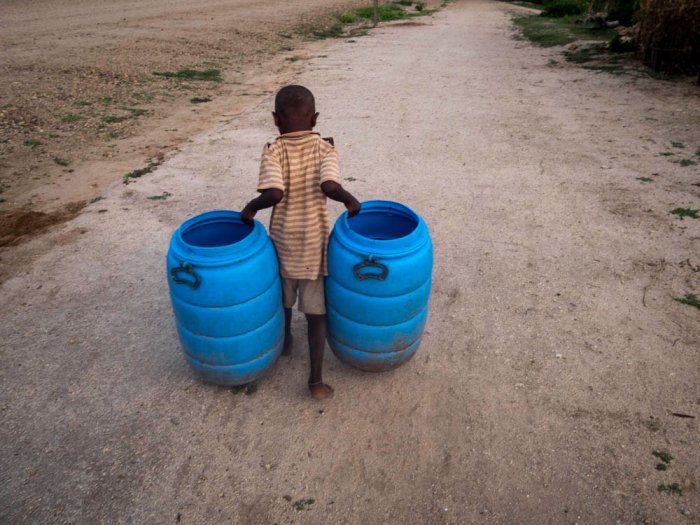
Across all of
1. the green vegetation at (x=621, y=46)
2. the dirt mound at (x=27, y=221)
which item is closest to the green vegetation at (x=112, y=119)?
the dirt mound at (x=27, y=221)

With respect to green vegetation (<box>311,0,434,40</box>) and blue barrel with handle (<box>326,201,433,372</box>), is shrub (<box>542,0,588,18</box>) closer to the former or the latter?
green vegetation (<box>311,0,434,40</box>)

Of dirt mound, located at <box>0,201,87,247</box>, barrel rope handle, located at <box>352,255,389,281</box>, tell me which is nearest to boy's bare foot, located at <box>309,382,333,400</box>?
barrel rope handle, located at <box>352,255,389,281</box>

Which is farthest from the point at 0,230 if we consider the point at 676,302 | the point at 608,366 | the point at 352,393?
the point at 676,302

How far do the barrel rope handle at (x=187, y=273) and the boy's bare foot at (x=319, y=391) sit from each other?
88 centimetres

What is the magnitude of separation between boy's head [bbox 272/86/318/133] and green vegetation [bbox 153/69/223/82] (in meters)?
8.47

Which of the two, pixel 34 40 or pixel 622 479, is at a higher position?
pixel 34 40

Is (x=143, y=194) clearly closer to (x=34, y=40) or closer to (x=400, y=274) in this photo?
(x=400, y=274)

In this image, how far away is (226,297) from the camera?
7.26 feet

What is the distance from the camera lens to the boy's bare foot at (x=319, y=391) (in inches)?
101

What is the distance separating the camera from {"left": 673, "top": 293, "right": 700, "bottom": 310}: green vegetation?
Answer: 3.22 m

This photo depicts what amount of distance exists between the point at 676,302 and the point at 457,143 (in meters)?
3.63

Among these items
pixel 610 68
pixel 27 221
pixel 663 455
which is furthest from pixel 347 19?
pixel 663 455

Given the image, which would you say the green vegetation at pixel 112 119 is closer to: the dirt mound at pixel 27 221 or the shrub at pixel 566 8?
the dirt mound at pixel 27 221

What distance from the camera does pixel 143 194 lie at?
193 inches
